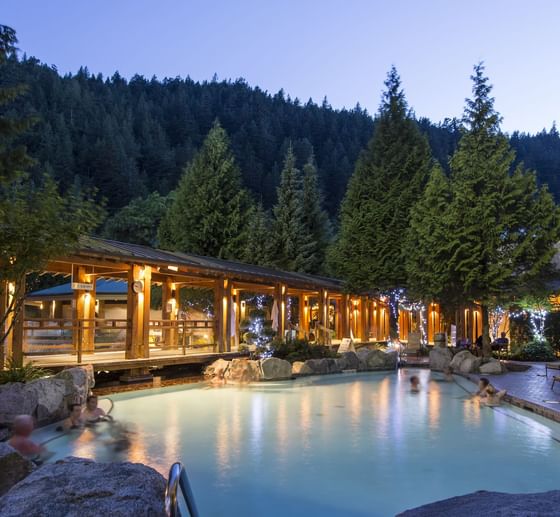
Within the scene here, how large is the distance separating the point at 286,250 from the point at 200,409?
70.6 feet

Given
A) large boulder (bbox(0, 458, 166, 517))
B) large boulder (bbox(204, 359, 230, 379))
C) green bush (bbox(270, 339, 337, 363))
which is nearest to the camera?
large boulder (bbox(0, 458, 166, 517))

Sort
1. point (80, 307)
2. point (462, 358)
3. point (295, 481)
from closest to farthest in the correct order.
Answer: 1. point (295, 481)
2. point (80, 307)
3. point (462, 358)

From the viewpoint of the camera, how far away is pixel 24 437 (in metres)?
7.82

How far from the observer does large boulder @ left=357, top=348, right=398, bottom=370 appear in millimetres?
20016

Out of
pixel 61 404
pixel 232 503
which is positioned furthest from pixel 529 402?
pixel 61 404

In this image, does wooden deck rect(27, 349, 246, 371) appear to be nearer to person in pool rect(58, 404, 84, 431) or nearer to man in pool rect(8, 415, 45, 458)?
person in pool rect(58, 404, 84, 431)

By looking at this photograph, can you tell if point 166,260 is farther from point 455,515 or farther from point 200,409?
point 455,515

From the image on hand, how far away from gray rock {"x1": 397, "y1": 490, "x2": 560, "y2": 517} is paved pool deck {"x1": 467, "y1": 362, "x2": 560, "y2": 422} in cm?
721

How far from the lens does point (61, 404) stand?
9672mm

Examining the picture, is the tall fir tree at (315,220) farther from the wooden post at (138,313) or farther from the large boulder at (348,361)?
the wooden post at (138,313)

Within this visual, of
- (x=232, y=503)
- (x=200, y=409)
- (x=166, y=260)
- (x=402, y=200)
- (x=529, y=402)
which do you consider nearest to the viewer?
(x=232, y=503)

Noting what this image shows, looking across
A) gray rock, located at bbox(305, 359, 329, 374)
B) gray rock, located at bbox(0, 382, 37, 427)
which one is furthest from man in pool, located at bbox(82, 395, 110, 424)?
gray rock, located at bbox(305, 359, 329, 374)

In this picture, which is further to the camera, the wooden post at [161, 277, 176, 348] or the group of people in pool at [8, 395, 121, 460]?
the wooden post at [161, 277, 176, 348]

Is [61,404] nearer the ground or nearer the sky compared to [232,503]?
nearer the sky
